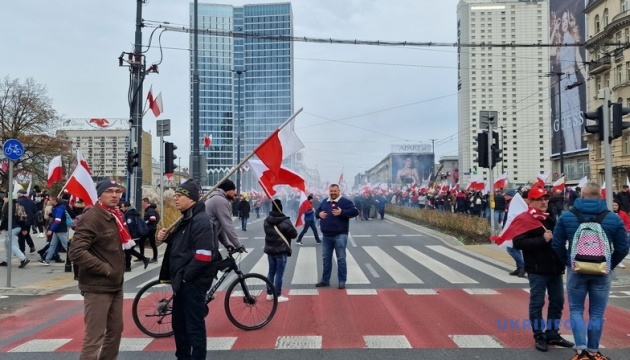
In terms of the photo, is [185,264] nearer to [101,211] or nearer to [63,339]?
[101,211]

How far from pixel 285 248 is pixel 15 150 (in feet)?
19.2

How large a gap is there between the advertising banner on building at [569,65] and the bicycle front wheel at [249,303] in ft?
206

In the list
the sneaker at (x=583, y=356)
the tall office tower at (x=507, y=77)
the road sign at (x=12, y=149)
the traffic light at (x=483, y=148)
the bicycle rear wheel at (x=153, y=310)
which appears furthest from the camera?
the tall office tower at (x=507, y=77)

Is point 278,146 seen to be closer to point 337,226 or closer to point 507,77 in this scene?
point 337,226

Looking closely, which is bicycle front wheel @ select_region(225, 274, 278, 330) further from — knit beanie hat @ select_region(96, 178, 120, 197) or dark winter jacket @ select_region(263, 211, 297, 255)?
knit beanie hat @ select_region(96, 178, 120, 197)

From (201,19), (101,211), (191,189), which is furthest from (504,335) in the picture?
(201,19)

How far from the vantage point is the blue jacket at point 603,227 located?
471 centimetres

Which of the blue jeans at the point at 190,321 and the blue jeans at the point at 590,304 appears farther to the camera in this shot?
the blue jeans at the point at 590,304

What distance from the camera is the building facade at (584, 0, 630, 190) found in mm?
47922

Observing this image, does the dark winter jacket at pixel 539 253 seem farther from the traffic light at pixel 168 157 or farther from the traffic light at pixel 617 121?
the traffic light at pixel 168 157

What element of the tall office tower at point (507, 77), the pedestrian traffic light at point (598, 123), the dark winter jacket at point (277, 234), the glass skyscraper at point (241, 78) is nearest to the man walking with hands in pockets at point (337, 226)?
the dark winter jacket at point (277, 234)

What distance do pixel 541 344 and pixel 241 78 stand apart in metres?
44.0

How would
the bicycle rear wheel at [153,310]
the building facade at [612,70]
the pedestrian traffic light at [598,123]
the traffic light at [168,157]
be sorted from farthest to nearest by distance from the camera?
the building facade at [612,70] → the traffic light at [168,157] → the pedestrian traffic light at [598,123] → the bicycle rear wheel at [153,310]

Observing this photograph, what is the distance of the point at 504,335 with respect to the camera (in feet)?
19.6
